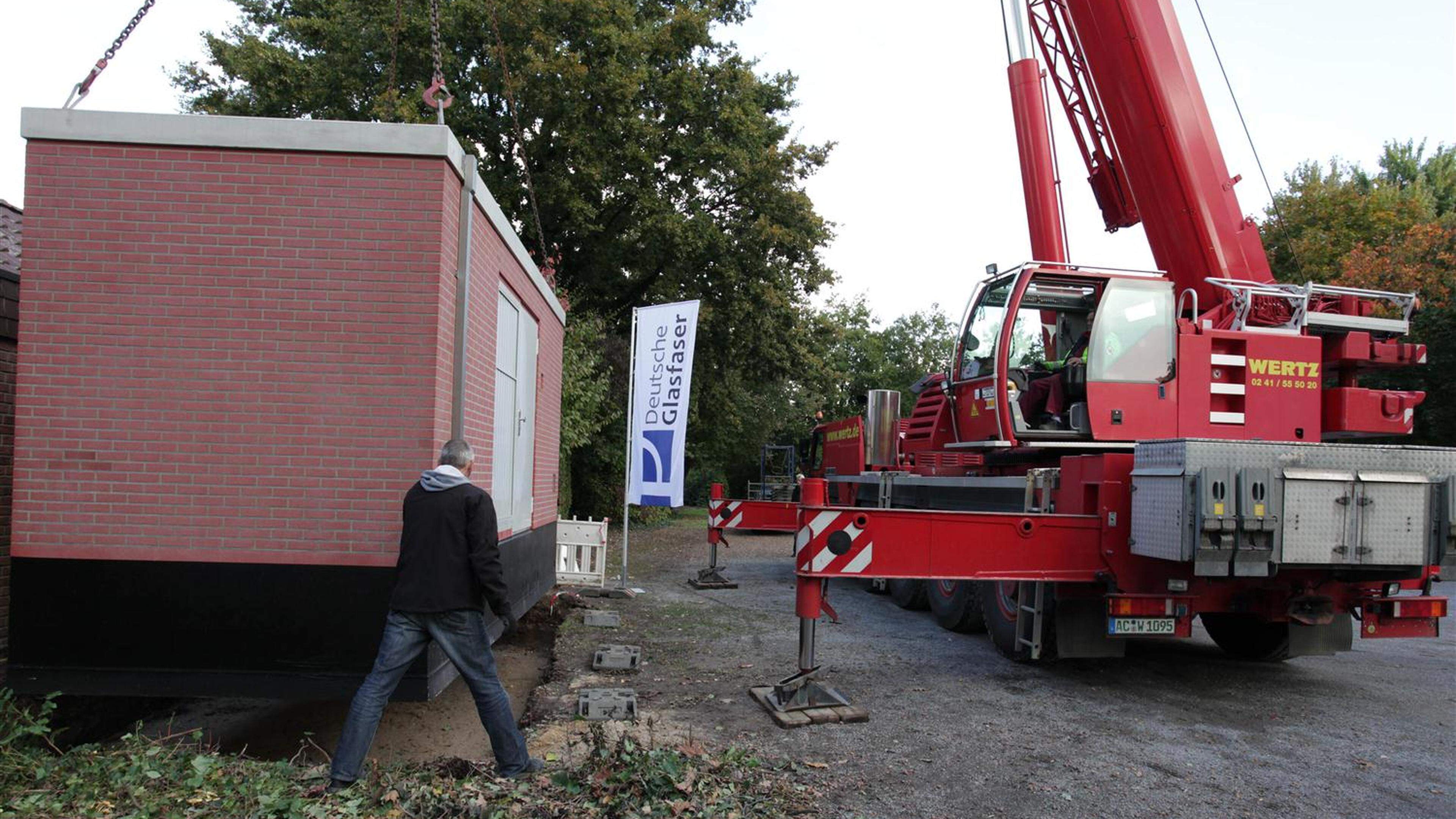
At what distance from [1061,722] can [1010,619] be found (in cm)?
163

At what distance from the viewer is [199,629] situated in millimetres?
4961

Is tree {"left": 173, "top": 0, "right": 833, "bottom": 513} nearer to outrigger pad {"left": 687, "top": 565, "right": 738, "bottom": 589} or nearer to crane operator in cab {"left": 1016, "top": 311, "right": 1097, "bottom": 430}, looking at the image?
outrigger pad {"left": 687, "top": 565, "right": 738, "bottom": 589}

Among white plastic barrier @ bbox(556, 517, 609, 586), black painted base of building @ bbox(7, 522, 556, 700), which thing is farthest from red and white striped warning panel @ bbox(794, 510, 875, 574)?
white plastic barrier @ bbox(556, 517, 609, 586)

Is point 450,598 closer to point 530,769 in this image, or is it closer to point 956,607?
point 530,769

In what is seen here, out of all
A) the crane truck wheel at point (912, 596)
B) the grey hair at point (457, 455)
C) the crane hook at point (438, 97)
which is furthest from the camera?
the crane truck wheel at point (912, 596)

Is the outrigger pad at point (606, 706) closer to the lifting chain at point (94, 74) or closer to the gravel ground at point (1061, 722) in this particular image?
the gravel ground at point (1061, 722)

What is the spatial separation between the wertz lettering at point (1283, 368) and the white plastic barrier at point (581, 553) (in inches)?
292

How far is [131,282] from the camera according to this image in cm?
499

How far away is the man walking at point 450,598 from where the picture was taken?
4336 millimetres

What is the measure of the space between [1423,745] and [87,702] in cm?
811

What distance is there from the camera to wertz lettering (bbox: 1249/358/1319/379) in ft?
21.8

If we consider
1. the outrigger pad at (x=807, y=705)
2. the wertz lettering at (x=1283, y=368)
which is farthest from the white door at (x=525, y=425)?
the wertz lettering at (x=1283, y=368)

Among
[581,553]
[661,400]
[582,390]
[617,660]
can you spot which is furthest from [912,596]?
[582,390]

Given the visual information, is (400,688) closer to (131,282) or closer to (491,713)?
(491,713)
